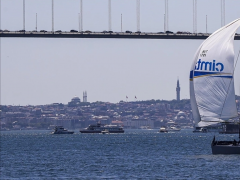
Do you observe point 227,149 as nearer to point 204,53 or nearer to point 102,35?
point 204,53

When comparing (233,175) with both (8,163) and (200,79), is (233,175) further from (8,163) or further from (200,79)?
(8,163)

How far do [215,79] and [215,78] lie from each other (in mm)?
43

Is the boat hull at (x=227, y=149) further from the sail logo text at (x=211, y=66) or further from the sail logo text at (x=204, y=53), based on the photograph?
the sail logo text at (x=204, y=53)

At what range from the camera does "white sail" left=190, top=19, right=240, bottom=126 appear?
34000 millimetres

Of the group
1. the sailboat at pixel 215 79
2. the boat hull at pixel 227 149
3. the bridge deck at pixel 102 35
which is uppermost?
the bridge deck at pixel 102 35

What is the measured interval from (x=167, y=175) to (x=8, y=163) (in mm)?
9232

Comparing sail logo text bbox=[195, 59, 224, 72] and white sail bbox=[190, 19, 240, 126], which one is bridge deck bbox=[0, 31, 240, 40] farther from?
sail logo text bbox=[195, 59, 224, 72]

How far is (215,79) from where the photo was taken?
1335 inches

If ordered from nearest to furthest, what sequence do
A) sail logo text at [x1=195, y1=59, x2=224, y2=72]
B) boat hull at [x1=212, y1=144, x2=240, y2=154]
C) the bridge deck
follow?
sail logo text at [x1=195, y1=59, x2=224, y2=72], boat hull at [x1=212, y1=144, x2=240, y2=154], the bridge deck

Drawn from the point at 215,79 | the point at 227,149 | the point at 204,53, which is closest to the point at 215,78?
the point at 215,79

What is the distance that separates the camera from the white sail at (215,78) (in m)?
34.0

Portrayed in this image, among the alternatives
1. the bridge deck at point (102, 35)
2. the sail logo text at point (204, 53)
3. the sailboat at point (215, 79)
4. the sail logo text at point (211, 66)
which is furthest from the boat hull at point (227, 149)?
the bridge deck at point (102, 35)

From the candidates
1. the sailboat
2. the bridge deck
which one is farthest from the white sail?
the bridge deck

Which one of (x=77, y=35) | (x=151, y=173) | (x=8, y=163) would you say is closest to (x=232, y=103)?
(x=151, y=173)
